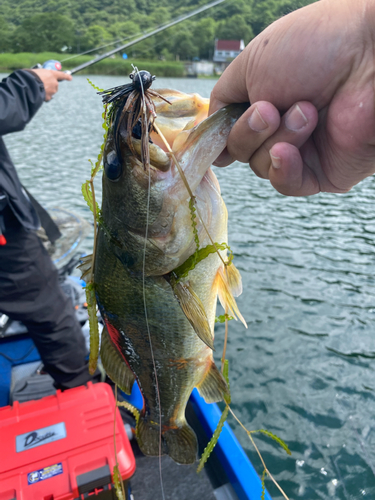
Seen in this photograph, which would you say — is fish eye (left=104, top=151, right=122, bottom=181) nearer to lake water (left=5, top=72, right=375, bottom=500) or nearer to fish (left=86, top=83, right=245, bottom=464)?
fish (left=86, top=83, right=245, bottom=464)

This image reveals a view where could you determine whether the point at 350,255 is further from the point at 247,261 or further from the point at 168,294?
the point at 168,294

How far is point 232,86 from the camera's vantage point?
5.05ft

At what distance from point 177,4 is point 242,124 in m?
3.36

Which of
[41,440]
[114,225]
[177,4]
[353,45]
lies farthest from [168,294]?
[177,4]

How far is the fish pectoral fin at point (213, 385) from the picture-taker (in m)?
2.01

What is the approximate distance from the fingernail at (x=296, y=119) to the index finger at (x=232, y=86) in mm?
266

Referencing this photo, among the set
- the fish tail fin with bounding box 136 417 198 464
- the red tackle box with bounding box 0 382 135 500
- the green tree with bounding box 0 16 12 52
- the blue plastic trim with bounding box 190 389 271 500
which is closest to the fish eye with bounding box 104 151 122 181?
the fish tail fin with bounding box 136 417 198 464

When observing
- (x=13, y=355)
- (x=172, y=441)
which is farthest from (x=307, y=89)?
(x=13, y=355)

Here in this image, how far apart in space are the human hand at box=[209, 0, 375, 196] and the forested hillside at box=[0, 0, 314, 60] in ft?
10.1

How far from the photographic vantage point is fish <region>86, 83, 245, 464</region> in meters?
1.47

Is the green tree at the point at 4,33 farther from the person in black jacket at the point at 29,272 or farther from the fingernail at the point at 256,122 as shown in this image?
Answer: the fingernail at the point at 256,122

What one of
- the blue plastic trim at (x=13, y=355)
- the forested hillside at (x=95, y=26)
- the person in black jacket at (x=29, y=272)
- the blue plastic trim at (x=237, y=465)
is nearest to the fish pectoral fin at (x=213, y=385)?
the blue plastic trim at (x=237, y=465)

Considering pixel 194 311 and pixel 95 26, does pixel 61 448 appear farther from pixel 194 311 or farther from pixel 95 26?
pixel 95 26

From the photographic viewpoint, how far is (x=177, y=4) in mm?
3965
